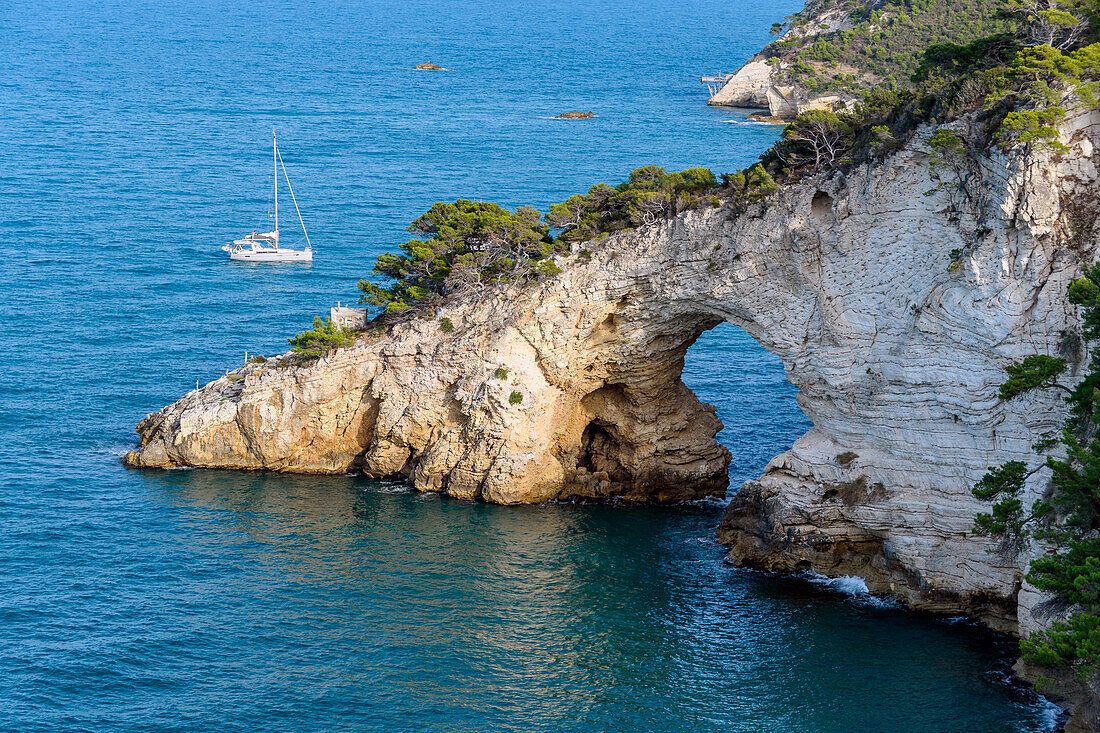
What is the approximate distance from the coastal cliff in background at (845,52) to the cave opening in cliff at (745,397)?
61.5 metres

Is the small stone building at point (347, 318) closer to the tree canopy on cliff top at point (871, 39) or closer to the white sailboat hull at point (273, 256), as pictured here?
the white sailboat hull at point (273, 256)

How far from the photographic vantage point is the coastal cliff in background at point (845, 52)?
129 m

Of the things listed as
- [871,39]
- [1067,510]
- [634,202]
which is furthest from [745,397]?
[871,39]

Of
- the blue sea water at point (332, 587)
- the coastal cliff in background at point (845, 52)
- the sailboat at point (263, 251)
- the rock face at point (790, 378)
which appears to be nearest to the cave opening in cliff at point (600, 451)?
the rock face at point (790, 378)

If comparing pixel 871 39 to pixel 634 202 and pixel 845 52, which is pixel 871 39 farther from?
pixel 634 202

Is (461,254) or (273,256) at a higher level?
(461,254)

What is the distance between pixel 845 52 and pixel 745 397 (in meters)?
91.4

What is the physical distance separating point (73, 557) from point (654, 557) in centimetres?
2458

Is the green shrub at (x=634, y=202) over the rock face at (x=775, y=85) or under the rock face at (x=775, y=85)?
under

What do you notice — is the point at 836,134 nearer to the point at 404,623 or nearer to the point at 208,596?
the point at 404,623

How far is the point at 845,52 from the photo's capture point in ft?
461

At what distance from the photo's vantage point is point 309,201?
10206 centimetres

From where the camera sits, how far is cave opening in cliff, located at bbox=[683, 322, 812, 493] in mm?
56875

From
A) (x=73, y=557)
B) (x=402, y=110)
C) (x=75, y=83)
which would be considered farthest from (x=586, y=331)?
(x=75, y=83)
